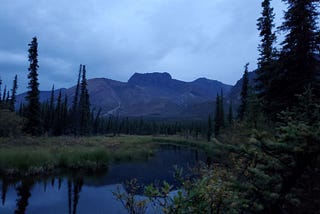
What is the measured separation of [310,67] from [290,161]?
12.4 metres

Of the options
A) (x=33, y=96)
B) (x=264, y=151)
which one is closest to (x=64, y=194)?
(x=264, y=151)

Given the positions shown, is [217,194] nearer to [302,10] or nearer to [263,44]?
[302,10]

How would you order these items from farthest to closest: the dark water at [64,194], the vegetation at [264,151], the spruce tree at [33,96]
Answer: the spruce tree at [33,96]
the dark water at [64,194]
the vegetation at [264,151]

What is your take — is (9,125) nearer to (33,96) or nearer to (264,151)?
(33,96)

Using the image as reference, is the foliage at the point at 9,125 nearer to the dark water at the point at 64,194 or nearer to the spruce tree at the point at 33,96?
the spruce tree at the point at 33,96

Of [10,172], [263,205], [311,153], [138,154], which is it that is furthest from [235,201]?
[138,154]

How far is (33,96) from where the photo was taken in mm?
33875

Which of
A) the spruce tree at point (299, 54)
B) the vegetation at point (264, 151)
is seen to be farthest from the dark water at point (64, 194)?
the spruce tree at point (299, 54)

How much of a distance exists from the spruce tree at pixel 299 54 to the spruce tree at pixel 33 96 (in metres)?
31.7

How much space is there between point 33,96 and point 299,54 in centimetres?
3313

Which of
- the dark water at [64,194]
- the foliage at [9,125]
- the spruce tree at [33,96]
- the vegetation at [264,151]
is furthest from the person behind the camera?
the spruce tree at [33,96]

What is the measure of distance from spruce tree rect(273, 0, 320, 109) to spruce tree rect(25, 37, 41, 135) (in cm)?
3171

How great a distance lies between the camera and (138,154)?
30.9 meters

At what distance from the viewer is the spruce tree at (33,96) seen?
33.5m
